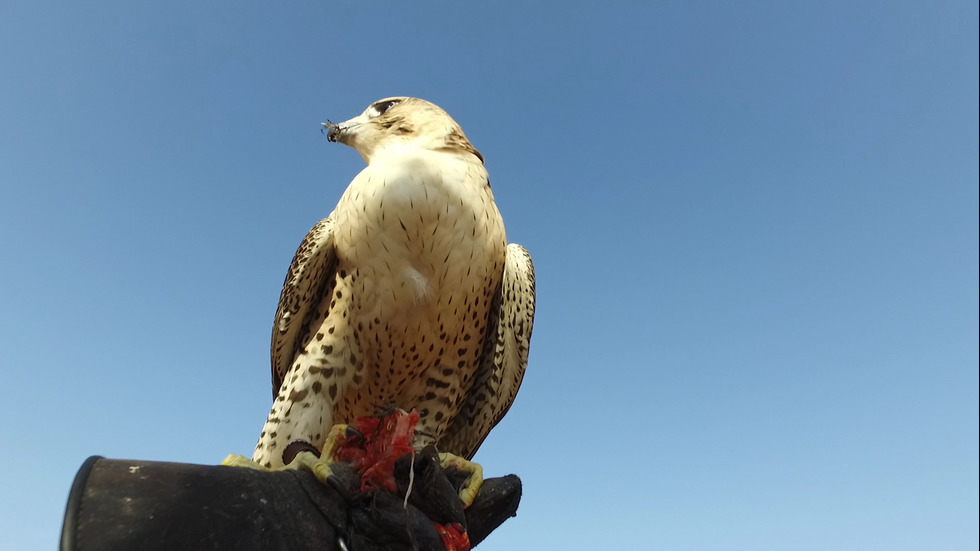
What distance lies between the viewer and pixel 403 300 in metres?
2.73

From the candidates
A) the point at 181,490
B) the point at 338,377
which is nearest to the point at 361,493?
the point at 181,490

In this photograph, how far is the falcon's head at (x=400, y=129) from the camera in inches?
126

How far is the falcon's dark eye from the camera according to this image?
11.8 ft

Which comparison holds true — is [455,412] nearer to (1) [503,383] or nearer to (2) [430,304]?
(1) [503,383]

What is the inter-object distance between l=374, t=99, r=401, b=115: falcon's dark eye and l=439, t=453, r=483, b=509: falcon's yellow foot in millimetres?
2150

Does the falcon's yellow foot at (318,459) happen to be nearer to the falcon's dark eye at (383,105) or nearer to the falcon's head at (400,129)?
the falcon's head at (400,129)

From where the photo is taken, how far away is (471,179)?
117 inches

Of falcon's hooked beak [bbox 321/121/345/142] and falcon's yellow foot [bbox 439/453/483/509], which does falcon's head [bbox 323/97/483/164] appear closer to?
falcon's hooked beak [bbox 321/121/345/142]

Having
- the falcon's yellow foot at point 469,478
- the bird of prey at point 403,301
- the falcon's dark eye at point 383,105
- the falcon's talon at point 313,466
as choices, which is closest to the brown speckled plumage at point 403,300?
the bird of prey at point 403,301

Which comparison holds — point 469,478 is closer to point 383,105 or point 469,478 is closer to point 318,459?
point 318,459

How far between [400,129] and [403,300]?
1.12 metres

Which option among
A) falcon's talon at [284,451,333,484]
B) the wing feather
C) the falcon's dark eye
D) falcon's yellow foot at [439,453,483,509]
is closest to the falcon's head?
the falcon's dark eye

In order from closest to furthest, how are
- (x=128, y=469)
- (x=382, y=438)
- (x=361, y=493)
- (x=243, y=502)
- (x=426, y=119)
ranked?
(x=128, y=469), (x=243, y=502), (x=361, y=493), (x=382, y=438), (x=426, y=119)

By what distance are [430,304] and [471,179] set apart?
0.68 meters
